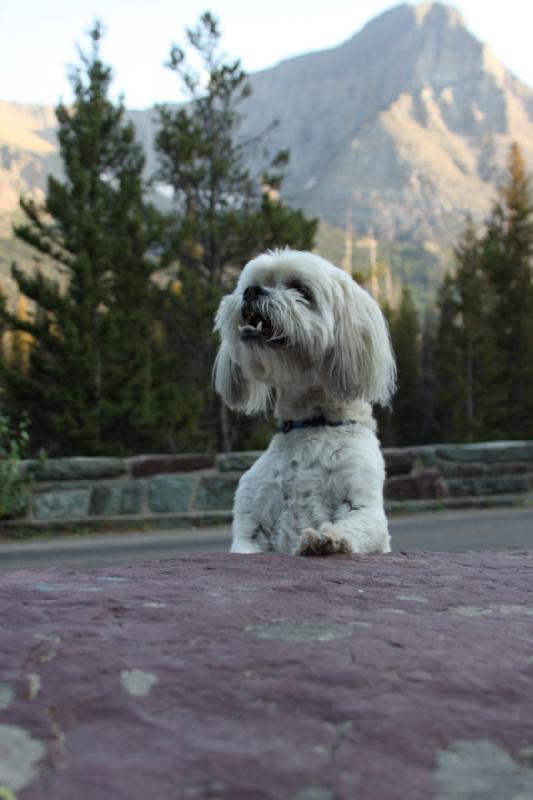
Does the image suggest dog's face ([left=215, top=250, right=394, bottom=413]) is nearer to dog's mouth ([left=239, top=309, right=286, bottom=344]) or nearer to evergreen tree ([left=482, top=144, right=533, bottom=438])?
dog's mouth ([left=239, top=309, right=286, bottom=344])

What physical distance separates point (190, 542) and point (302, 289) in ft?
16.5

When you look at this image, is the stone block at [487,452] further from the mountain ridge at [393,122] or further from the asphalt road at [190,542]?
the mountain ridge at [393,122]

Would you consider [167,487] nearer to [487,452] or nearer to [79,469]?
[79,469]

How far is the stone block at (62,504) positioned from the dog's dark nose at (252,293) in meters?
5.49

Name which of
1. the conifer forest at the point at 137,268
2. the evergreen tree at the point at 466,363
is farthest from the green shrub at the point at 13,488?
the evergreen tree at the point at 466,363

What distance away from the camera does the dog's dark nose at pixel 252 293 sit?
3.34 m

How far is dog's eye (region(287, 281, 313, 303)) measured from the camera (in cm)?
343

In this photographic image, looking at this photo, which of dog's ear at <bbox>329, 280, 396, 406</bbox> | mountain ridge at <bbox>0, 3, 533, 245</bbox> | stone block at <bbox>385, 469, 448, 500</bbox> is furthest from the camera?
mountain ridge at <bbox>0, 3, 533, 245</bbox>

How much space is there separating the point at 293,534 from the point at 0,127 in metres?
120

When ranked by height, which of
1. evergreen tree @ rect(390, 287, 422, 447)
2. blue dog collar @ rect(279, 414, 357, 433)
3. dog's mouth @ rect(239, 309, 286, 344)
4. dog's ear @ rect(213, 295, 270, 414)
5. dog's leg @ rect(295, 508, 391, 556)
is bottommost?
dog's leg @ rect(295, 508, 391, 556)

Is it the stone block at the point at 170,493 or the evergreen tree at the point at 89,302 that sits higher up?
the evergreen tree at the point at 89,302

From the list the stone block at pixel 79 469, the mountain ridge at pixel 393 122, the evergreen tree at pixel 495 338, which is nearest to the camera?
the stone block at pixel 79 469

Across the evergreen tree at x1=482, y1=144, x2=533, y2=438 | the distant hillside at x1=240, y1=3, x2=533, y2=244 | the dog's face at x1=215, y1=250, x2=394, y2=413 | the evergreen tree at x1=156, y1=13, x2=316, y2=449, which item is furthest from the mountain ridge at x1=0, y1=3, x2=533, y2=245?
the dog's face at x1=215, y1=250, x2=394, y2=413

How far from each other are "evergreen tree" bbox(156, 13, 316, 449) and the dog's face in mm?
11503
